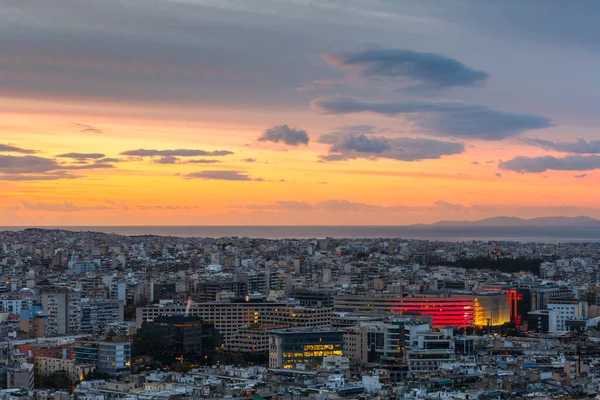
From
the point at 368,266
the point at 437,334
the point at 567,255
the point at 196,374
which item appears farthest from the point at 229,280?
the point at 567,255

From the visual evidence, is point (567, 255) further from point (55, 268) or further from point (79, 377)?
point (79, 377)

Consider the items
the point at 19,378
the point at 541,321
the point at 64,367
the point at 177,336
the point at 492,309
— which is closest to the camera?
the point at 19,378

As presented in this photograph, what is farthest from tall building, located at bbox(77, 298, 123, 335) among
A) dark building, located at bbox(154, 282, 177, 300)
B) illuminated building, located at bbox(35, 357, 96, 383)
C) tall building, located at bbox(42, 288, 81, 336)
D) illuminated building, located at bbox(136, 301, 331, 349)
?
illuminated building, located at bbox(35, 357, 96, 383)

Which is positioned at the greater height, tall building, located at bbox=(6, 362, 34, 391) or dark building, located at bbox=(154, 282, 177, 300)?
dark building, located at bbox=(154, 282, 177, 300)

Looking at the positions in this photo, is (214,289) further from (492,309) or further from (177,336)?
(177,336)

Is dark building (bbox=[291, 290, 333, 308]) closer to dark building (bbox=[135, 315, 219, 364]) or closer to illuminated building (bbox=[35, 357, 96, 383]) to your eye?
dark building (bbox=[135, 315, 219, 364])

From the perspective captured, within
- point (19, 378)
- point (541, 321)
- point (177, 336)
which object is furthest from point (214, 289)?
point (19, 378)

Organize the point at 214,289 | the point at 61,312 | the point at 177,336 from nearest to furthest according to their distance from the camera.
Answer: the point at 177,336
the point at 61,312
the point at 214,289
